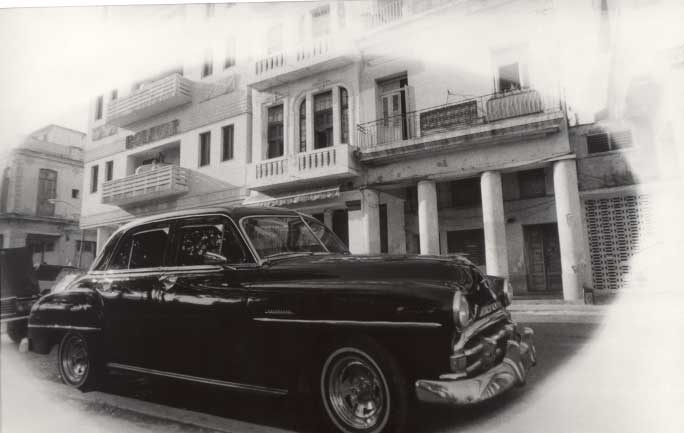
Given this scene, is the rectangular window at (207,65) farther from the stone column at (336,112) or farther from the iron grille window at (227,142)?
the stone column at (336,112)

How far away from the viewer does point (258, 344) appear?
2219 mm

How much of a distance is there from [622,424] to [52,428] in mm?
3382

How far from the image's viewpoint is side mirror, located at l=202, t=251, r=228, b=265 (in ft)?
8.09

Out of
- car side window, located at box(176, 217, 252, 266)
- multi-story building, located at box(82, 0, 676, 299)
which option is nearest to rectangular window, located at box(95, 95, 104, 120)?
multi-story building, located at box(82, 0, 676, 299)

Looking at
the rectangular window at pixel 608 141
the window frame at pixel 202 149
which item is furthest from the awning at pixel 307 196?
the rectangular window at pixel 608 141

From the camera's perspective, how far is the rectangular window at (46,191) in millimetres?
3346

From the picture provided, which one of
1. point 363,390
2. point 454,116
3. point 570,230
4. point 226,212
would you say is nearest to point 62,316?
point 226,212

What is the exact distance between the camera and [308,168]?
5496 mm

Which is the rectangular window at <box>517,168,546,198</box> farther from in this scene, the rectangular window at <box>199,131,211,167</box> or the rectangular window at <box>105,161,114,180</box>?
the rectangular window at <box>105,161,114,180</box>

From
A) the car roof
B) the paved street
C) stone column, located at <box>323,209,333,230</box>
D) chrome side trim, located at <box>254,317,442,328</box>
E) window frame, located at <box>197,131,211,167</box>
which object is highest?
window frame, located at <box>197,131,211,167</box>

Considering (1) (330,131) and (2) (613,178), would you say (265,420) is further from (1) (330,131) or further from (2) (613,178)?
(1) (330,131)

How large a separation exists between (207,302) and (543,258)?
2.51 m

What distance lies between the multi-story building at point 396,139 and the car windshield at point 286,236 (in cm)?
23

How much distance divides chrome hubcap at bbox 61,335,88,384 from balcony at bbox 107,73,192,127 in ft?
5.89
